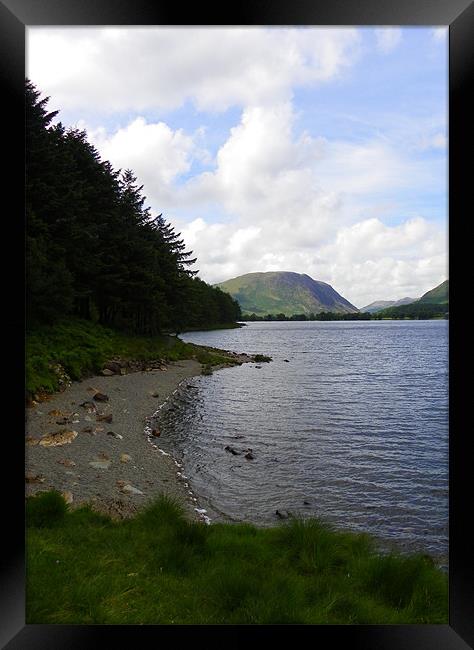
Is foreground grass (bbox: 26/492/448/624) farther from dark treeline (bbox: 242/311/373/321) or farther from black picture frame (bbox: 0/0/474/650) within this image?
dark treeline (bbox: 242/311/373/321)

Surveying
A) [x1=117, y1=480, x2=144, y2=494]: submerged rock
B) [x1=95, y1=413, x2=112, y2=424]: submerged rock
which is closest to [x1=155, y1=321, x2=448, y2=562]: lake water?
[x1=117, y1=480, x2=144, y2=494]: submerged rock

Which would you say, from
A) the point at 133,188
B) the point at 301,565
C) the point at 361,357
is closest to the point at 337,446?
the point at 301,565

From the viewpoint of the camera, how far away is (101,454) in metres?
5.83

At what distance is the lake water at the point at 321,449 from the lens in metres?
5.41

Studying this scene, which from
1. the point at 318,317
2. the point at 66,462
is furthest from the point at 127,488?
the point at 318,317

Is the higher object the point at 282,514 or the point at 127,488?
the point at 127,488

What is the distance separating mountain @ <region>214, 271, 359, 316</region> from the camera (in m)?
57.1

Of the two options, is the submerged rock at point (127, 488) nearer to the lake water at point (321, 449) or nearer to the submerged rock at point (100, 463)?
the submerged rock at point (100, 463)

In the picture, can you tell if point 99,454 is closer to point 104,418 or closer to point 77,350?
point 104,418

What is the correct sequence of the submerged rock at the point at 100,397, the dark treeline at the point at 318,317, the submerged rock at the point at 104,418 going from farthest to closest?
the dark treeline at the point at 318,317 < the submerged rock at the point at 100,397 < the submerged rock at the point at 104,418

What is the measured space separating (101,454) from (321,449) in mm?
4847

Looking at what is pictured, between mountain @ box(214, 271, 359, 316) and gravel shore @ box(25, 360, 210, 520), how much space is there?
153ft
